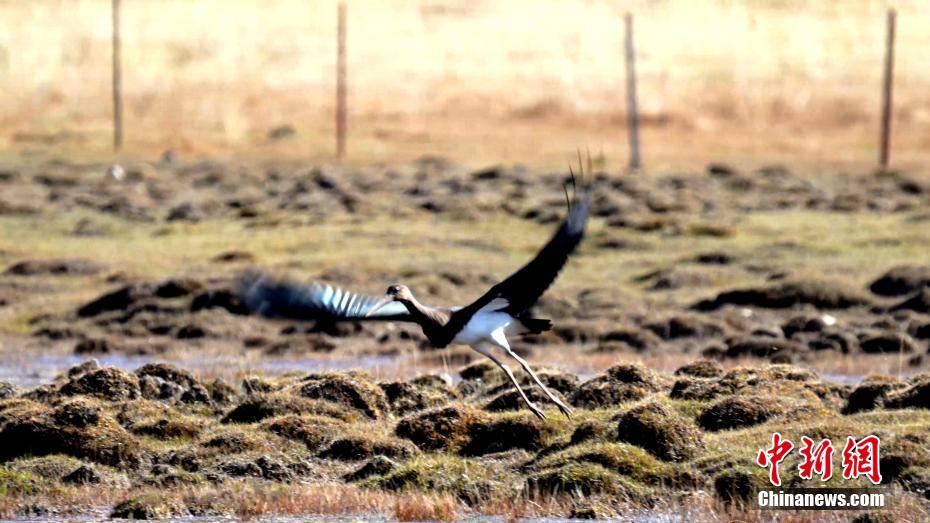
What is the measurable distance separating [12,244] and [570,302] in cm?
1600

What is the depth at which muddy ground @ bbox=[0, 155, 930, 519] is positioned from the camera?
1552 centimetres

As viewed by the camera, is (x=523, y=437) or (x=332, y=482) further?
(x=523, y=437)

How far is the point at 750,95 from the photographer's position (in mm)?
94688

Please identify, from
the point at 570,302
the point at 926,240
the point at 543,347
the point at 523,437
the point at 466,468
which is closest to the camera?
the point at 466,468

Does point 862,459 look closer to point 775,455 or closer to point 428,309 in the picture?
point 775,455

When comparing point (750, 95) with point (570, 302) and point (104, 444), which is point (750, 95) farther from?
point (104, 444)

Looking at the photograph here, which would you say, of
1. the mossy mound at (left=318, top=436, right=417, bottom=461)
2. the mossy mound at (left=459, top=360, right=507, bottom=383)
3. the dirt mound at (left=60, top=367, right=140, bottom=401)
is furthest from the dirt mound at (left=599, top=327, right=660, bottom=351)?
the mossy mound at (left=318, top=436, right=417, bottom=461)

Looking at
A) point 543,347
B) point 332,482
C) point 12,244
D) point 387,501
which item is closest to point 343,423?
point 332,482

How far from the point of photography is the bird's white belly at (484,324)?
48.4 ft

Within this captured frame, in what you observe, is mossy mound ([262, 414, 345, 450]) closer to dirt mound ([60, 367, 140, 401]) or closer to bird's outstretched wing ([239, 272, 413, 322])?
bird's outstretched wing ([239, 272, 413, 322])

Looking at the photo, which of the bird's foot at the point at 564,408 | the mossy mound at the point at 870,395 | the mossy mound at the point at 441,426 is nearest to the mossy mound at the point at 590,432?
the bird's foot at the point at 564,408

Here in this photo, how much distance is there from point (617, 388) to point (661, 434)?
261 cm

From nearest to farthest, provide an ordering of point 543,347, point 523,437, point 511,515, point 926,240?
point 511,515 < point 523,437 < point 543,347 < point 926,240

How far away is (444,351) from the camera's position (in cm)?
2606
